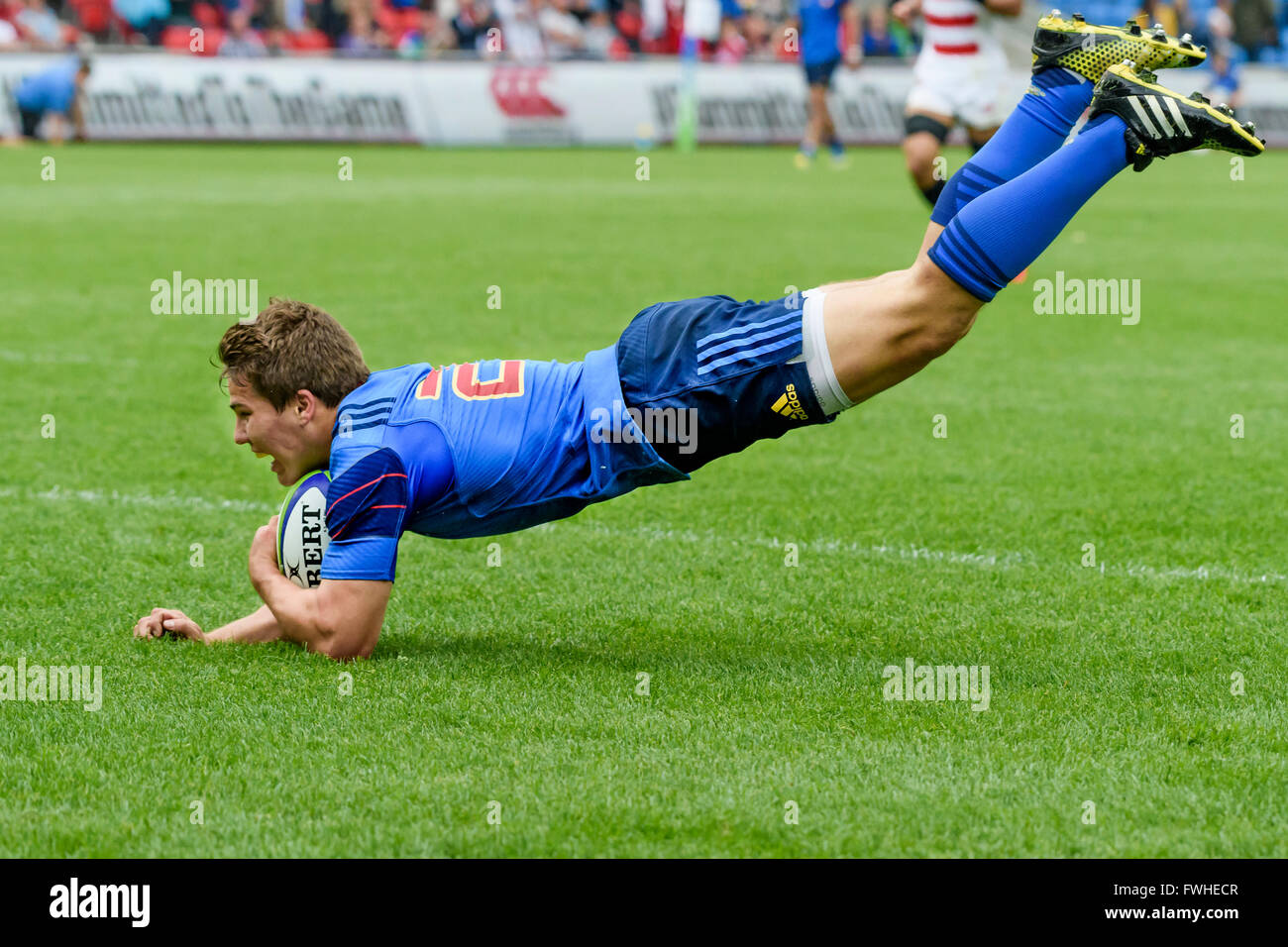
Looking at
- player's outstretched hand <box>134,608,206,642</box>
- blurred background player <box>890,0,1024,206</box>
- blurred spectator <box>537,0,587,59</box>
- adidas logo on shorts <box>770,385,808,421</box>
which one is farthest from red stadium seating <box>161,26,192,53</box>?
adidas logo on shorts <box>770,385,808,421</box>

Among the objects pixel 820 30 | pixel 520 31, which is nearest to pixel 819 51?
pixel 820 30

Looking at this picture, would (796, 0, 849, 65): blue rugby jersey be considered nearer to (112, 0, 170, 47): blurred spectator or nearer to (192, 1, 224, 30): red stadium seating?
(192, 1, 224, 30): red stadium seating

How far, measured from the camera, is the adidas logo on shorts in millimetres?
4668

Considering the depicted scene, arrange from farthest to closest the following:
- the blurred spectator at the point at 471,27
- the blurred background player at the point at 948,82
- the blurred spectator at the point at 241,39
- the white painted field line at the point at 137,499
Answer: the blurred spectator at the point at 471,27
the blurred spectator at the point at 241,39
the blurred background player at the point at 948,82
the white painted field line at the point at 137,499

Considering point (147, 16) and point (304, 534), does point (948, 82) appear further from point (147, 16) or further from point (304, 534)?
point (147, 16)

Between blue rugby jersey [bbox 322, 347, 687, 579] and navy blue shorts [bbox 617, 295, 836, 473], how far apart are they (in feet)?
0.26

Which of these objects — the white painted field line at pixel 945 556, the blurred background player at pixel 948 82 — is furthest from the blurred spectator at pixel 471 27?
the white painted field line at pixel 945 556

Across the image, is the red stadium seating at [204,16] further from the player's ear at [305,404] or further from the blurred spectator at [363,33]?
the player's ear at [305,404]

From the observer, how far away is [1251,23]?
40.2 meters

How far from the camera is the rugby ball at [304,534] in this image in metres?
4.90

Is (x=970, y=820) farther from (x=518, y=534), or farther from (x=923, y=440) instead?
(x=923, y=440)
